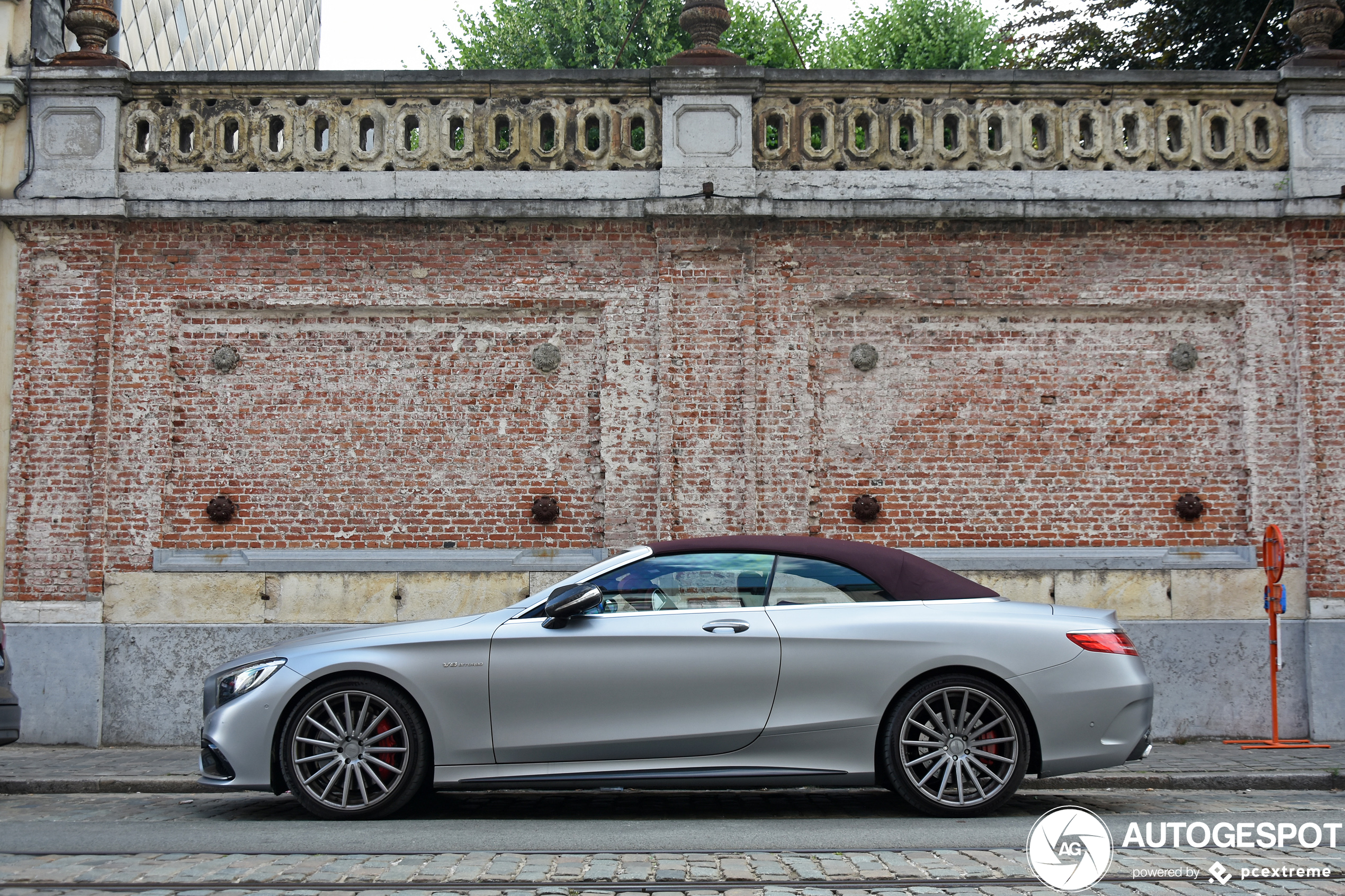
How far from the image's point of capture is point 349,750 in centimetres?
649

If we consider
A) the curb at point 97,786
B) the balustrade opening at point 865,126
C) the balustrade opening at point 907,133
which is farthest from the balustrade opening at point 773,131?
the curb at point 97,786

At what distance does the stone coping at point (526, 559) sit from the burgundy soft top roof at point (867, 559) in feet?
12.4

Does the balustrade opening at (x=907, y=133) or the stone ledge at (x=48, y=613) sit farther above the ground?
the balustrade opening at (x=907, y=133)

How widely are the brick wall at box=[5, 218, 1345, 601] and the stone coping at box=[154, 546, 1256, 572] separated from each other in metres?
0.11

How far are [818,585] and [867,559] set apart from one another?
1.16ft

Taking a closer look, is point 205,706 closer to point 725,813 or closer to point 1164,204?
point 725,813

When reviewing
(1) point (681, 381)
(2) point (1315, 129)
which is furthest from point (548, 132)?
(2) point (1315, 129)

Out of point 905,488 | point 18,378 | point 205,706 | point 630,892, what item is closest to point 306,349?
point 18,378

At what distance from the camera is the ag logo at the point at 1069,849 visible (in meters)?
4.97

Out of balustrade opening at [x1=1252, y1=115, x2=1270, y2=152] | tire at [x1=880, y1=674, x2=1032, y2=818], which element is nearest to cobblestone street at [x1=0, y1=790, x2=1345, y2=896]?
tire at [x1=880, y1=674, x2=1032, y2=818]

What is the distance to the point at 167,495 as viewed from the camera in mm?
10703

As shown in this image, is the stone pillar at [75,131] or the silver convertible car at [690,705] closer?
the silver convertible car at [690,705]

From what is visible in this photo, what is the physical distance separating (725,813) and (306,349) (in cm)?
616
